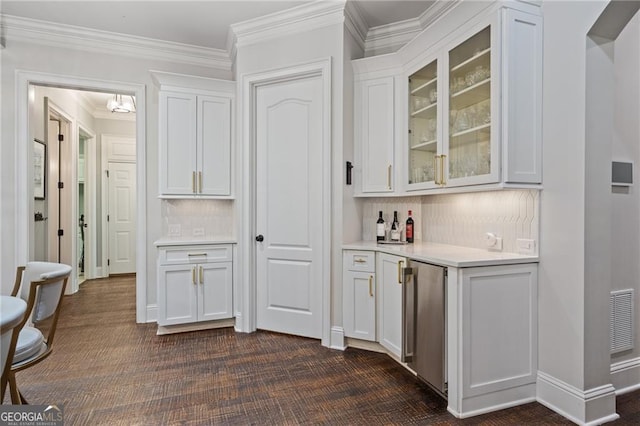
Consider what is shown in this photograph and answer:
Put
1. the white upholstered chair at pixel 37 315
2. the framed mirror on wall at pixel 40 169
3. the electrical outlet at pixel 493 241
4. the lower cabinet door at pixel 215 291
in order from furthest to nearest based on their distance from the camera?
the framed mirror on wall at pixel 40 169 < the lower cabinet door at pixel 215 291 < the electrical outlet at pixel 493 241 < the white upholstered chair at pixel 37 315

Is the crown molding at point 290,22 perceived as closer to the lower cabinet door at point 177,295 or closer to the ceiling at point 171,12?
the ceiling at point 171,12

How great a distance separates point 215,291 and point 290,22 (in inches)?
109

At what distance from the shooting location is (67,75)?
12.4 ft

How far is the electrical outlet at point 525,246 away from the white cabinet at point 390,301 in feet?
→ 2.50

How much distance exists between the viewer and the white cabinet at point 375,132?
3.26 metres

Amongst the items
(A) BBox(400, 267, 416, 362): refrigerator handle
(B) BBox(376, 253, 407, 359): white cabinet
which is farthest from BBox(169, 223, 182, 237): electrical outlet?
(A) BBox(400, 267, 416, 362): refrigerator handle

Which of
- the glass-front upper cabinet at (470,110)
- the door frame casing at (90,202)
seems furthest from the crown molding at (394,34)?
the door frame casing at (90,202)

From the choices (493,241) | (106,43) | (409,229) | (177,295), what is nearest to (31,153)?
(106,43)

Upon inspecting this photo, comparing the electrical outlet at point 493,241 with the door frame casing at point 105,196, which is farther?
the door frame casing at point 105,196

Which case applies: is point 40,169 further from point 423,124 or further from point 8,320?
point 423,124

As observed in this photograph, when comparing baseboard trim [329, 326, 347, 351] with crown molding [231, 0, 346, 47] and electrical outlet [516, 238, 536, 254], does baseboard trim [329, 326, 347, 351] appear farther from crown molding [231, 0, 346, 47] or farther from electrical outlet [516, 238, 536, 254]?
crown molding [231, 0, 346, 47]

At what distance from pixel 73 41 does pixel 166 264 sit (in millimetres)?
2546

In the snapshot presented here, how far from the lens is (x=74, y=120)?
212 inches

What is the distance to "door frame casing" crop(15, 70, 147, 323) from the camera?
3.65 metres
